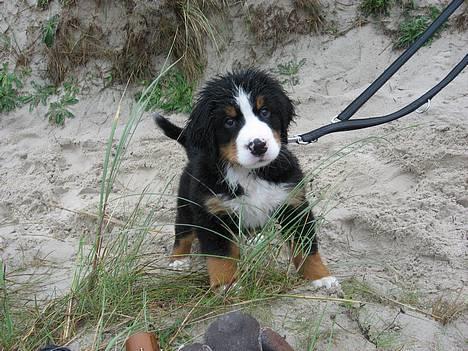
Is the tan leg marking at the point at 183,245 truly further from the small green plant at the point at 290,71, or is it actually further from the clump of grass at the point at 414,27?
the clump of grass at the point at 414,27

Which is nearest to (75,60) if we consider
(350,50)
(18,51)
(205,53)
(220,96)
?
(18,51)

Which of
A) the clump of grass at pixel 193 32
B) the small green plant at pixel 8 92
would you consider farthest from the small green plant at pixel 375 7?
the small green plant at pixel 8 92

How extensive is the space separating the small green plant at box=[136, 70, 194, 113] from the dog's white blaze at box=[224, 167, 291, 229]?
7.01 ft

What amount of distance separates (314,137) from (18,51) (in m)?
3.52

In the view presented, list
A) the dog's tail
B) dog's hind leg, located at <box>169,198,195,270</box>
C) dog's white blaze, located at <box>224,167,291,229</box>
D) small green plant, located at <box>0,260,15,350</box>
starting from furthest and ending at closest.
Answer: the dog's tail → dog's hind leg, located at <box>169,198,195,270</box> → dog's white blaze, located at <box>224,167,291,229</box> → small green plant, located at <box>0,260,15,350</box>

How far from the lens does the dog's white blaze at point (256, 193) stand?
10.0 feet

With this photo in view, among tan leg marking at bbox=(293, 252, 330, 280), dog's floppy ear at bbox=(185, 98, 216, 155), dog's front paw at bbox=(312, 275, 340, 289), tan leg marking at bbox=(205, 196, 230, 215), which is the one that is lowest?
dog's front paw at bbox=(312, 275, 340, 289)

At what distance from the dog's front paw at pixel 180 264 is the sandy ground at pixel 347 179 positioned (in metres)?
0.38

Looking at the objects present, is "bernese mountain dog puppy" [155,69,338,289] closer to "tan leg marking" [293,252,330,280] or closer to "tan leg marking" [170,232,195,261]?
"tan leg marking" [293,252,330,280]

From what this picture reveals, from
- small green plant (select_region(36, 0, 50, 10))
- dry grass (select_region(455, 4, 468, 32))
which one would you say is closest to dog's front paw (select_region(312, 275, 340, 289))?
dry grass (select_region(455, 4, 468, 32))

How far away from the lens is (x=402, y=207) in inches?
146

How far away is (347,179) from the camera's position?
13.6 ft

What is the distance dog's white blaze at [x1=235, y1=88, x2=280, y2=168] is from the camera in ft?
8.89

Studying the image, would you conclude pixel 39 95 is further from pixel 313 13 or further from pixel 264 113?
pixel 264 113
